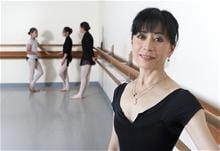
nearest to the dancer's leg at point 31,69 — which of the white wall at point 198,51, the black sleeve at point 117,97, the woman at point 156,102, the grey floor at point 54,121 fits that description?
the grey floor at point 54,121

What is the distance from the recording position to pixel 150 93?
1364 mm

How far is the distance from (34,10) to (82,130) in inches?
197

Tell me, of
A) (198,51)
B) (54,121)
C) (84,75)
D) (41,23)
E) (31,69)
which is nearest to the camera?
(198,51)

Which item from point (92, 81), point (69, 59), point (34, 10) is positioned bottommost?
point (92, 81)

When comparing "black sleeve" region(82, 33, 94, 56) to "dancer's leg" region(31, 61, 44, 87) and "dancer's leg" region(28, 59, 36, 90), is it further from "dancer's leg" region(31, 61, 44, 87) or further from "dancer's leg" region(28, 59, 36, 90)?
"dancer's leg" region(31, 61, 44, 87)

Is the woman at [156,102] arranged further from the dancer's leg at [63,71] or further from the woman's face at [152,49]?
the dancer's leg at [63,71]

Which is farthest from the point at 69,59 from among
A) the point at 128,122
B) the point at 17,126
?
the point at 128,122

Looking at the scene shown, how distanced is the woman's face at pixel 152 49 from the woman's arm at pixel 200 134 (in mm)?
256

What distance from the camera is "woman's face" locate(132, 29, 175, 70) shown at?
4.27ft

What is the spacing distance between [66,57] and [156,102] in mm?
7464

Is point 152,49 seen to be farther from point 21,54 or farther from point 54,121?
point 21,54

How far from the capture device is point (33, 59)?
8.88 m

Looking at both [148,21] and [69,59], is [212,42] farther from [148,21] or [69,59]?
[69,59]

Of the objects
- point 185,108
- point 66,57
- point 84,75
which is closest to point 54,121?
point 84,75
